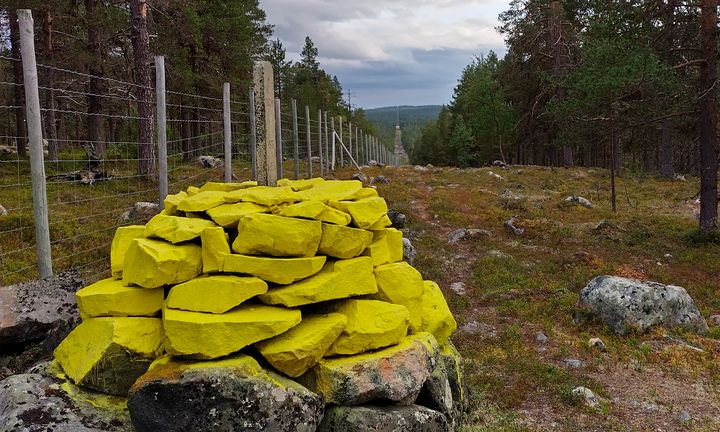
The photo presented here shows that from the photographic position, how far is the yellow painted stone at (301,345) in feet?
14.0

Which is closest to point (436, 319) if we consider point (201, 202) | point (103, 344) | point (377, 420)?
Result: point (377, 420)

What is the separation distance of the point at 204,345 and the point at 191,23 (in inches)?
766

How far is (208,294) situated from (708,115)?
14054 millimetres

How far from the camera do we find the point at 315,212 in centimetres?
497

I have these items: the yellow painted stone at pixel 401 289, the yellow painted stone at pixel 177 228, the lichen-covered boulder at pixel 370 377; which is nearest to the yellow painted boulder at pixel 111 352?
the yellow painted stone at pixel 177 228

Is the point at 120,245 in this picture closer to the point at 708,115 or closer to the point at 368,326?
the point at 368,326

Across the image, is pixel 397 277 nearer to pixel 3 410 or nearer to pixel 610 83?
pixel 3 410

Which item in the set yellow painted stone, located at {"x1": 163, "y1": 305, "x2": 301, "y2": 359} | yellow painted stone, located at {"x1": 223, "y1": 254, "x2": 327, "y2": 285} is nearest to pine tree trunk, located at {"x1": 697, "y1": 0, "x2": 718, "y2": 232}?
yellow painted stone, located at {"x1": 223, "y1": 254, "x2": 327, "y2": 285}

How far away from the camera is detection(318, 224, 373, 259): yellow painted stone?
16.5 ft

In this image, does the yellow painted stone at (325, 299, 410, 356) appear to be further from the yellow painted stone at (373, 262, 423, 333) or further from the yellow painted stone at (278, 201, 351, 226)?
the yellow painted stone at (278, 201, 351, 226)

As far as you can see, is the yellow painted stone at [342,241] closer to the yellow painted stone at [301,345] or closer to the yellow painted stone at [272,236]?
the yellow painted stone at [272,236]

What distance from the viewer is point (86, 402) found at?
4.12 meters

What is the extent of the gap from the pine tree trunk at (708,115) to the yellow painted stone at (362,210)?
37.2 ft

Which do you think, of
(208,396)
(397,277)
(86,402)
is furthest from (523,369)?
(86,402)
